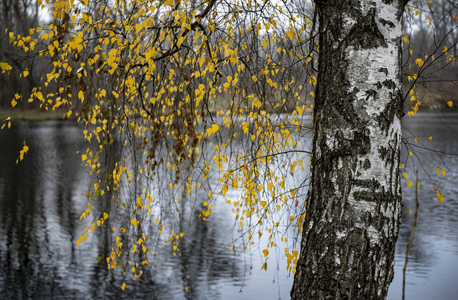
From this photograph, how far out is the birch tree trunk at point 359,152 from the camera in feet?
7.23

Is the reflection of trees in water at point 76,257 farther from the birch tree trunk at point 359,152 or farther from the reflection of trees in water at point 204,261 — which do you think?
the birch tree trunk at point 359,152

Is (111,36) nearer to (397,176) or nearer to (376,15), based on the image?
(376,15)

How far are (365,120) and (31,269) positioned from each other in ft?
19.1

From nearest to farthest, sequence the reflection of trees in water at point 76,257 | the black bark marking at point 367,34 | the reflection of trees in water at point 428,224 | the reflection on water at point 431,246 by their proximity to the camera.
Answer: the black bark marking at point 367,34, the reflection of trees in water at point 76,257, the reflection on water at point 431,246, the reflection of trees in water at point 428,224

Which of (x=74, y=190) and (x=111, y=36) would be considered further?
(x=74, y=190)

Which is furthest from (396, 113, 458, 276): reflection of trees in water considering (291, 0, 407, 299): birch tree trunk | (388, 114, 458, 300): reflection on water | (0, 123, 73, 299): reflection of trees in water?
(0, 123, 73, 299): reflection of trees in water

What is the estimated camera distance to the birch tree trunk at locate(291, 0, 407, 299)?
220 cm

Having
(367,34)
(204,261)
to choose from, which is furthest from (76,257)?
(367,34)

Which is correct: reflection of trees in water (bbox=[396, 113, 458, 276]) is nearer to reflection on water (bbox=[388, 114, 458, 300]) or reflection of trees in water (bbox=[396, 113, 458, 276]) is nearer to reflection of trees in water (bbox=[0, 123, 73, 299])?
reflection on water (bbox=[388, 114, 458, 300])

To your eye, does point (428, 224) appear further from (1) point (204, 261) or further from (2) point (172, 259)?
(2) point (172, 259)

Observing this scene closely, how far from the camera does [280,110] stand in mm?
3754

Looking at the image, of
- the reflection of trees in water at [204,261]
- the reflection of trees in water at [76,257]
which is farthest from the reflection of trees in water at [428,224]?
the reflection of trees in water at [76,257]

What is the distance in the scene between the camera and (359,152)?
2213mm

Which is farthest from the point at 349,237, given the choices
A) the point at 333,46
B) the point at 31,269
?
the point at 31,269
